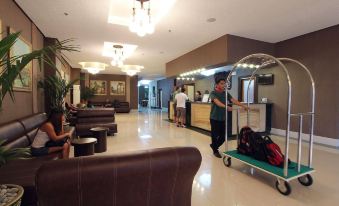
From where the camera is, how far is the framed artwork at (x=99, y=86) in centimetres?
1369

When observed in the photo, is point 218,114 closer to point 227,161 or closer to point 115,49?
point 227,161

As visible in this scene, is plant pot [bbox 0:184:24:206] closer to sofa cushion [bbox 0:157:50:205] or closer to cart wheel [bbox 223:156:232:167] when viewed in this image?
sofa cushion [bbox 0:157:50:205]

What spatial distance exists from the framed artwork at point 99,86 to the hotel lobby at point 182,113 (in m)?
5.78

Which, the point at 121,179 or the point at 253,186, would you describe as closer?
the point at 121,179

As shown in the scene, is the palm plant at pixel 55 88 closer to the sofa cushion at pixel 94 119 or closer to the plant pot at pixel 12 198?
the sofa cushion at pixel 94 119

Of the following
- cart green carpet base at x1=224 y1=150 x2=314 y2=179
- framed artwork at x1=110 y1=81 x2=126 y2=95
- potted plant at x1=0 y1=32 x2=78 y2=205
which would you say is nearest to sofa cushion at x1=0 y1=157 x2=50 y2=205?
potted plant at x1=0 y1=32 x2=78 y2=205

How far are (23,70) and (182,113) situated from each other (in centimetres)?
503

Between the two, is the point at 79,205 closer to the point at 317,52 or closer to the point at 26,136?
the point at 26,136

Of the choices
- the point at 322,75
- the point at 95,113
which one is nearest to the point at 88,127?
the point at 95,113

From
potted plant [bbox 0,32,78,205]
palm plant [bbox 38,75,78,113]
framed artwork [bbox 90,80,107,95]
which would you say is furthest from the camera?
framed artwork [bbox 90,80,107,95]

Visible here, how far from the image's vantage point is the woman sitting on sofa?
264 centimetres

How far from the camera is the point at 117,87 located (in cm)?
1429

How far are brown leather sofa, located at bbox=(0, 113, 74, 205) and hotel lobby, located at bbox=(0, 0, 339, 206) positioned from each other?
1 cm

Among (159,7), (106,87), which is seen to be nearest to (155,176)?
(159,7)
